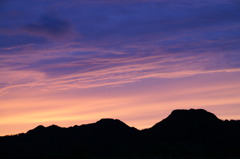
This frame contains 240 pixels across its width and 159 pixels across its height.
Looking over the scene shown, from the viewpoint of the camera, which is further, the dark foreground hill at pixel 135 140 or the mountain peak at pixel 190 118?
the mountain peak at pixel 190 118

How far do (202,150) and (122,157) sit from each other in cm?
794

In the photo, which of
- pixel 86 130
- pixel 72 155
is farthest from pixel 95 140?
pixel 72 155

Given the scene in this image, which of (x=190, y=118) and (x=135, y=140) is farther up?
(x=190, y=118)

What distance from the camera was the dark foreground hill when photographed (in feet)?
120

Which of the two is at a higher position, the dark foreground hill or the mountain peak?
the mountain peak

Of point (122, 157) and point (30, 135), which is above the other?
point (30, 135)

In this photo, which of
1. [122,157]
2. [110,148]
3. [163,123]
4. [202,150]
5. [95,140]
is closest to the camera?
[122,157]

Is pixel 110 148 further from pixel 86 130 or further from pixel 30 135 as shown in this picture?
pixel 30 135

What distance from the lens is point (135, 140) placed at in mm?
43875

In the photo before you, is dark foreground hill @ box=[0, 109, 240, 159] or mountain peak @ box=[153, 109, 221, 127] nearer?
dark foreground hill @ box=[0, 109, 240, 159]

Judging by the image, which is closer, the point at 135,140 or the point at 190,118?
the point at 135,140

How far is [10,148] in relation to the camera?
4144cm

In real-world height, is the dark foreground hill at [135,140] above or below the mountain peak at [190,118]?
below

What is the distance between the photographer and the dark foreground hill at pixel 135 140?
36.6m
